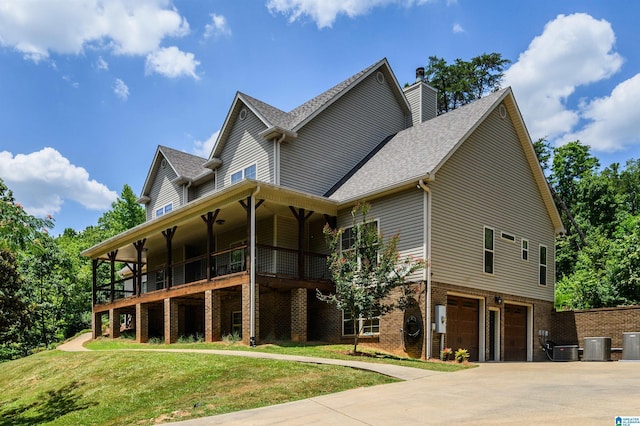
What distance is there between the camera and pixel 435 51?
4388 centimetres

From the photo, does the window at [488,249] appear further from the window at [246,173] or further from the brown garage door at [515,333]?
the window at [246,173]

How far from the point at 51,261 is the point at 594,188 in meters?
36.9

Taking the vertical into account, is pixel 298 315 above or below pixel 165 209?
below

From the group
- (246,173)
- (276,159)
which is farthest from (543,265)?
(246,173)

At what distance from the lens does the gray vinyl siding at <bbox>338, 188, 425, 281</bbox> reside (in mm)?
17391

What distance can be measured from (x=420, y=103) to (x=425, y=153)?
7.51m

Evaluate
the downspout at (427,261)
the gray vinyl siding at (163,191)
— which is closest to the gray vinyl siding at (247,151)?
the gray vinyl siding at (163,191)

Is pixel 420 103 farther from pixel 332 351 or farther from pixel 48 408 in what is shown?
pixel 48 408

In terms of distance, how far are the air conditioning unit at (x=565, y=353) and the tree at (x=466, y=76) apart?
83.4ft

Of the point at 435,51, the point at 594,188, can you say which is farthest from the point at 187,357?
the point at 435,51

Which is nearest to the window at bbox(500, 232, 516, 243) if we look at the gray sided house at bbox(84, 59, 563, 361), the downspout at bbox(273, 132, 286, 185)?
the gray sided house at bbox(84, 59, 563, 361)

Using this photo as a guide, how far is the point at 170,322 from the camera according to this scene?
2142 centimetres

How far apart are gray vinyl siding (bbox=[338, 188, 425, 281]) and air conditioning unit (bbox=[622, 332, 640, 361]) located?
8.51 metres

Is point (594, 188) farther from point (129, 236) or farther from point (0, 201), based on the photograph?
point (0, 201)
